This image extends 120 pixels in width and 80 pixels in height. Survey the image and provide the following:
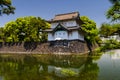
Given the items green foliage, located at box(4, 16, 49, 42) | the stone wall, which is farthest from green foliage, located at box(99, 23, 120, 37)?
green foliage, located at box(4, 16, 49, 42)

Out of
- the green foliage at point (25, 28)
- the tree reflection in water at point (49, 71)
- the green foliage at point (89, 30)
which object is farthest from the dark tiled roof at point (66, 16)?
the tree reflection in water at point (49, 71)

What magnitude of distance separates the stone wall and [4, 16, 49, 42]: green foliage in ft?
5.13

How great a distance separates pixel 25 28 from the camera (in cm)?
4122

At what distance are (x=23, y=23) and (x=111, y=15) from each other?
34975mm

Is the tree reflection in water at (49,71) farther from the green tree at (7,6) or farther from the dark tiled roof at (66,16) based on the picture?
the dark tiled roof at (66,16)

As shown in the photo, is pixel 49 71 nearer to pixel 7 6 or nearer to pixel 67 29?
pixel 7 6

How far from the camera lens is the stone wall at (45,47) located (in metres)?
36.2

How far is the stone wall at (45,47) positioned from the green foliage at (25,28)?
1565 mm

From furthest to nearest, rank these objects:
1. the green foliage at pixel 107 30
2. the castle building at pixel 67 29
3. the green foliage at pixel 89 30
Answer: the green foliage at pixel 89 30, the castle building at pixel 67 29, the green foliage at pixel 107 30

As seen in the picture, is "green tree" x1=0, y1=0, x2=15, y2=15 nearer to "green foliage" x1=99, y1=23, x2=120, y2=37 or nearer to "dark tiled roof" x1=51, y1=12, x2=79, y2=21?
"green foliage" x1=99, y1=23, x2=120, y2=37

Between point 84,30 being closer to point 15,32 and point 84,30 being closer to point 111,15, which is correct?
point 15,32

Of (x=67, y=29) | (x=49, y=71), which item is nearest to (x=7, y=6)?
(x=49, y=71)

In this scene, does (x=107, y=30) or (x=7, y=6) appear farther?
(x=7, y=6)

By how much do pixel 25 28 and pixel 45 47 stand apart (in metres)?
6.42
